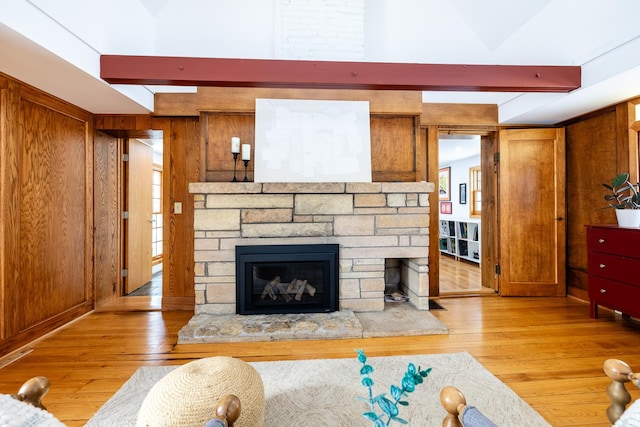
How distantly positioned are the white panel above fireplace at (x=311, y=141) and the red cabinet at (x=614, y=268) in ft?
7.08

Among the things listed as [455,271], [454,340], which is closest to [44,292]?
[454,340]

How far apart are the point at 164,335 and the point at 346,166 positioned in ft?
7.24

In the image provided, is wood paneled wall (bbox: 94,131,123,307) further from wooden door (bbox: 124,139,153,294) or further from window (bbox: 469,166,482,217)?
window (bbox: 469,166,482,217)

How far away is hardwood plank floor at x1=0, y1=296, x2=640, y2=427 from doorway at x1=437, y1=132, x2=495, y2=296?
1.34 metres

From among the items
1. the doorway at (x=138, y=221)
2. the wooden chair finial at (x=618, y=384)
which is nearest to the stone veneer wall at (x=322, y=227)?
the doorway at (x=138, y=221)

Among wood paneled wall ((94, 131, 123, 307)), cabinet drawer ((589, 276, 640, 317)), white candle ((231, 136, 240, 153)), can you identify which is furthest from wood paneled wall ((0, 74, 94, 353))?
cabinet drawer ((589, 276, 640, 317))

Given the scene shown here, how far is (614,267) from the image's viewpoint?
270 cm

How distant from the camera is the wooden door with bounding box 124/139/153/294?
384 centimetres

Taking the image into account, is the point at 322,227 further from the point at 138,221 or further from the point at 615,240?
the point at 138,221

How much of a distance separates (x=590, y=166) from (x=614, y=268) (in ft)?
4.21

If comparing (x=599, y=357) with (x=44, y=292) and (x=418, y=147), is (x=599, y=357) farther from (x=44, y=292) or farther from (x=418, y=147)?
(x=44, y=292)

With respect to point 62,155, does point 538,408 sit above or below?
below

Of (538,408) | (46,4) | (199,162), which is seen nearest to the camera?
(538,408)

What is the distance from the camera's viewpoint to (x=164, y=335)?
8.73 feet
